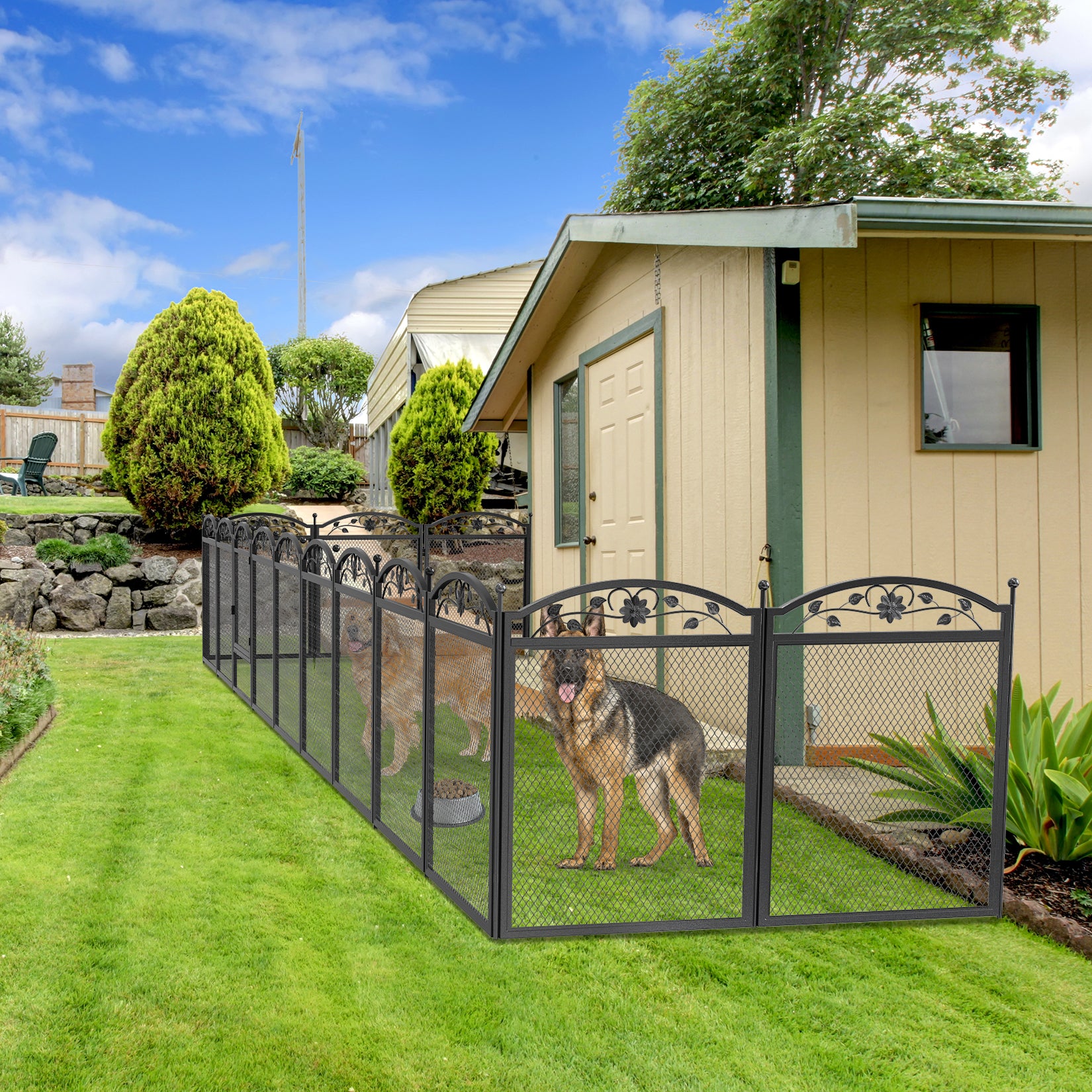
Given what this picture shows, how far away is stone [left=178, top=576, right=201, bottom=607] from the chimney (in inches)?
755

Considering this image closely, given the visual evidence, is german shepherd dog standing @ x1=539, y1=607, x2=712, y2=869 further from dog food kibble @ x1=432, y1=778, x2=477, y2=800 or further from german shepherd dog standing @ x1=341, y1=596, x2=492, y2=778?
dog food kibble @ x1=432, y1=778, x2=477, y2=800

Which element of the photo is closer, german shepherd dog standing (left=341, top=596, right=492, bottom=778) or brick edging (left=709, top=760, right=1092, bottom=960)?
brick edging (left=709, top=760, right=1092, bottom=960)

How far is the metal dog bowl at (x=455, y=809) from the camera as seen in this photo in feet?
11.2

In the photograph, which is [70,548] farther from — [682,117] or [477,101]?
[477,101]

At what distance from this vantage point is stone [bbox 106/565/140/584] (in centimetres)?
1202

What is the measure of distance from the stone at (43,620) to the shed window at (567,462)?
7.14 m

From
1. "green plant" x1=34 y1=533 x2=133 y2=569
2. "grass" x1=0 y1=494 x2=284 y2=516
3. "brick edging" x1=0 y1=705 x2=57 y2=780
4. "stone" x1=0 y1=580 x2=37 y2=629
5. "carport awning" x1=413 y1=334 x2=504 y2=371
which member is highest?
"carport awning" x1=413 y1=334 x2=504 y2=371

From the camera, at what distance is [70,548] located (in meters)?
12.0


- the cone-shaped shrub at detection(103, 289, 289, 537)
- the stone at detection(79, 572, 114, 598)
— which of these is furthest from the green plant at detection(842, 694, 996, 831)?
the cone-shaped shrub at detection(103, 289, 289, 537)

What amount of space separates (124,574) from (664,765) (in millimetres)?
10619

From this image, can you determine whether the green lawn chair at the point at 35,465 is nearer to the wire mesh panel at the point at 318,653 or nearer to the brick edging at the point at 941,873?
the wire mesh panel at the point at 318,653

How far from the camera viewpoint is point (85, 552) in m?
12.0

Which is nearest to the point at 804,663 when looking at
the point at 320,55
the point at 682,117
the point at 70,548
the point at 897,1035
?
the point at 897,1035

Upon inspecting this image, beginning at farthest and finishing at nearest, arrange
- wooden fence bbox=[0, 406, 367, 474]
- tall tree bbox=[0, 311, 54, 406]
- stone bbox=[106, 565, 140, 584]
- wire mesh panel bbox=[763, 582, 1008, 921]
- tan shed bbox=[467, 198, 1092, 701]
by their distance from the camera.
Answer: tall tree bbox=[0, 311, 54, 406], wooden fence bbox=[0, 406, 367, 474], stone bbox=[106, 565, 140, 584], tan shed bbox=[467, 198, 1092, 701], wire mesh panel bbox=[763, 582, 1008, 921]
